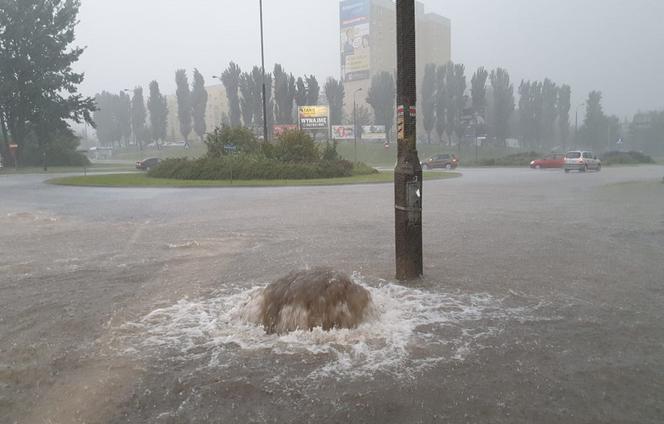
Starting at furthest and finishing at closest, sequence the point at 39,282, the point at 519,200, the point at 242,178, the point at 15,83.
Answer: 1. the point at 15,83
2. the point at 242,178
3. the point at 519,200
4. the point at 39,282

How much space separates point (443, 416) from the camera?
3023 millimetres

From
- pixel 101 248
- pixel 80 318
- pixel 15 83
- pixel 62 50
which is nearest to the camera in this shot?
pixel 80 318

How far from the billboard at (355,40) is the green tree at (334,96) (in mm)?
24879

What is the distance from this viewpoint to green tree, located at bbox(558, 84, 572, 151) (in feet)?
335

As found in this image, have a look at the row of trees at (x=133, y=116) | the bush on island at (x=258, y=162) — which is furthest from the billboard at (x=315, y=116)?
the row of trees at (x=133, y=116)

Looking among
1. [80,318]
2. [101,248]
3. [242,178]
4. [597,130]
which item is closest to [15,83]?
[242,178]

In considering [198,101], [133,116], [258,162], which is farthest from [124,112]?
[258,162]

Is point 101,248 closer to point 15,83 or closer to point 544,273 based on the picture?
point 544,273

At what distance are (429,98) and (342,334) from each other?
91.5 meters

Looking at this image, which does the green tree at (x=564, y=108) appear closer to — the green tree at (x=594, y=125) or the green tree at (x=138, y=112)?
the green tree at (x=594, y=125)

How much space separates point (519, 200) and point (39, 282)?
545 inches

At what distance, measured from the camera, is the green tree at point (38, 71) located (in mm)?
53094

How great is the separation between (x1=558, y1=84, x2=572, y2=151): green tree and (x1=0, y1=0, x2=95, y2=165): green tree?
84.8 metres

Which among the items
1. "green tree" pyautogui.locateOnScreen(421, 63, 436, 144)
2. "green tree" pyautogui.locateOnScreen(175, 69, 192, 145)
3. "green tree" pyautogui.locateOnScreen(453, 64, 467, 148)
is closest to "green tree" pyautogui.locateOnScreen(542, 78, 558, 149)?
"green tree" pyautogui.locateOnScreen(453, 64, 467, 148)
